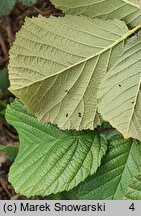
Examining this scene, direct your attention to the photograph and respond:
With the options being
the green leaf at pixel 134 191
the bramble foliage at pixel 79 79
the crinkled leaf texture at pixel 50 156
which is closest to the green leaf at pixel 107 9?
the bramble foliage at pixel 79 79

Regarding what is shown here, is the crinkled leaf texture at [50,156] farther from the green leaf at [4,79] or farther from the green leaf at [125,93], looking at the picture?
the green leaf at [4,79]

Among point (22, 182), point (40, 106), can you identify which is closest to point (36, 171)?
point (22, 182)

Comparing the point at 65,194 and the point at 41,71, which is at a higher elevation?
the point at 41,71

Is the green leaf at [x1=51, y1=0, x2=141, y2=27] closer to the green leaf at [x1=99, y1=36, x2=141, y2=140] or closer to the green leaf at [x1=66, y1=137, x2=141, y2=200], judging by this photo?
the green leaf at [x1=99, y1=36, x2=141, y2=140]

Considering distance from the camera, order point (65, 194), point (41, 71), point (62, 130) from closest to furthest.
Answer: point (41, 71) < point (62, 130) < point (65, 194)

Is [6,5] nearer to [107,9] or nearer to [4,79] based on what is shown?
[4,79]

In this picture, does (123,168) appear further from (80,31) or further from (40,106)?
(80,31)
